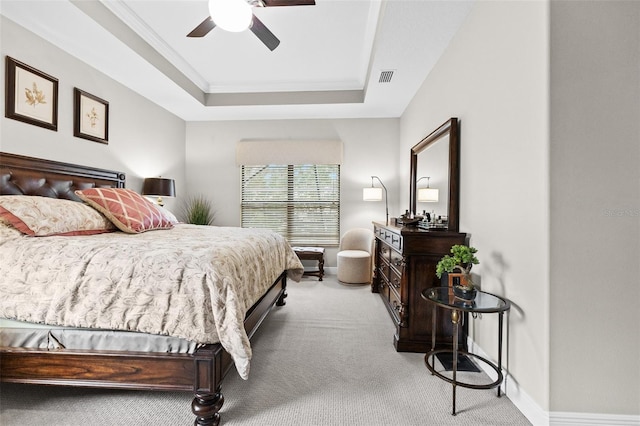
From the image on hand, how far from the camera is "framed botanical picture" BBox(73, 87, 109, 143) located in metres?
3.00

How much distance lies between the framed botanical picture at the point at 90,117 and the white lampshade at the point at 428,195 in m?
3.65

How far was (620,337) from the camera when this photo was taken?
1.41m

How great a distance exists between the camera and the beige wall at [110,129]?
2.47m

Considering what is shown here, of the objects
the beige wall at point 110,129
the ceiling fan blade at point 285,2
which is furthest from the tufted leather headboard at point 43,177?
the ceiling fan blade at point 285,2

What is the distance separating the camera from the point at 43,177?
2.62 m

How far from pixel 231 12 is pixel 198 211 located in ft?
11.4

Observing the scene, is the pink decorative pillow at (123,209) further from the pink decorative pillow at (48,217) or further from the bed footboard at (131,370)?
the bed footboard at (131,370)

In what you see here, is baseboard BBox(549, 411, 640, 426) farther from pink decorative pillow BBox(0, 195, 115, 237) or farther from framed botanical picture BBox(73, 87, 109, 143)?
framed botanical picture BBox(73, 87, 109, 143)

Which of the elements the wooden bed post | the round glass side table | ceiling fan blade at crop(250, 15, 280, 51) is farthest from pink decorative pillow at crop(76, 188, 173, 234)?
the round glass side table

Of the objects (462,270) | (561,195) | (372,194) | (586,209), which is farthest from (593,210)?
(372,194)

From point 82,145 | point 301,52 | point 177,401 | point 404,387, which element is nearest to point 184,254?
point 177,401

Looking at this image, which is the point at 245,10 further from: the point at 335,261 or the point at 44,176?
the point at 335,261

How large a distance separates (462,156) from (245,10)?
1932mm

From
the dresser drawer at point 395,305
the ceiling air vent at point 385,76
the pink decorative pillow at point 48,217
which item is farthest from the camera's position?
the ceiling air vent at point 385,76
